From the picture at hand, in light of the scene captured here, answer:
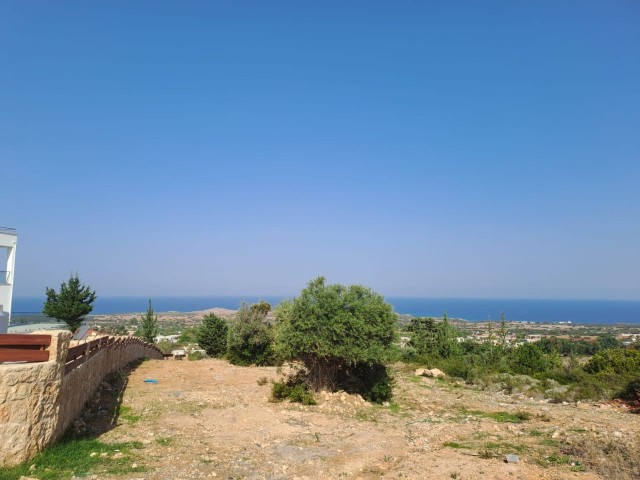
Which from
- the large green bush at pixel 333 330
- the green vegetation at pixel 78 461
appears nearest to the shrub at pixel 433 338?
the large green bush at pixel 333 330

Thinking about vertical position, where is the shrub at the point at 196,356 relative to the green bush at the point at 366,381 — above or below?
below

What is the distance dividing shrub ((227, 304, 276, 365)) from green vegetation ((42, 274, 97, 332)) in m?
14.9

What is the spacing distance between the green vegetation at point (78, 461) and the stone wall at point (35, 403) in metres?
0.24

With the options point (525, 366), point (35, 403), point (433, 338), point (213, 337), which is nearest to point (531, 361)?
point (525, 366)

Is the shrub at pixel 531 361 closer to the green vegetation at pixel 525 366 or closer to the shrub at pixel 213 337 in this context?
the green vegetation at pixel 525 366

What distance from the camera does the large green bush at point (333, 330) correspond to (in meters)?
15.1

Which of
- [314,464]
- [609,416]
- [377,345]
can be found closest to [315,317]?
[377,345]

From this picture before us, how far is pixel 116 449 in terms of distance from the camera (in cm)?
959

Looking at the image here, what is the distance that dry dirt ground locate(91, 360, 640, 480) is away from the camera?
29.1 ft

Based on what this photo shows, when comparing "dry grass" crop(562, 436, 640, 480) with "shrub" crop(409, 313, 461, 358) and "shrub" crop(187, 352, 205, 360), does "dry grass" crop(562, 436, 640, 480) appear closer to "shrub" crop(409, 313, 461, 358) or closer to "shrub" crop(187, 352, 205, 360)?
"shrub" crop(409, 313, 461, 358)

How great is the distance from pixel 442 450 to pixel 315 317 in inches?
257

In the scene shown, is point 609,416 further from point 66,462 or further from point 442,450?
point 66,462

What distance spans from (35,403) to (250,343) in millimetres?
19871

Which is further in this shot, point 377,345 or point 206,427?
point 377,345
